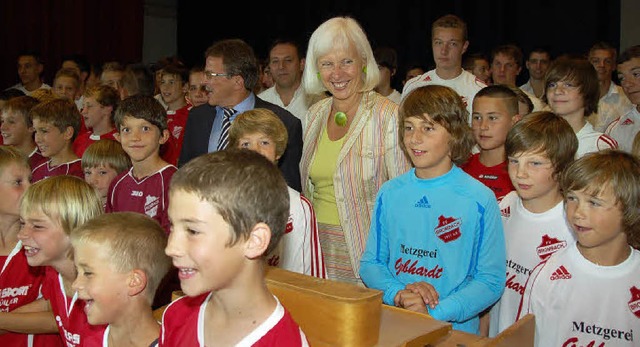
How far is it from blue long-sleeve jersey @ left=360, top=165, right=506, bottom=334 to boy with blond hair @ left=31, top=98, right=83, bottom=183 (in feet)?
8.33

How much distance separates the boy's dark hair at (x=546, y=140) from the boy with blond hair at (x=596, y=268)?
34 cm

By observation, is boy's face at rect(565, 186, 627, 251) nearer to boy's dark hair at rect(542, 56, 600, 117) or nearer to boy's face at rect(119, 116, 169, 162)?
boy's dark hair at rect(542, 56, 600, 117)

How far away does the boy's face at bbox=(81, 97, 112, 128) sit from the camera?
5.34m

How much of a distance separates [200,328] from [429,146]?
139 cm

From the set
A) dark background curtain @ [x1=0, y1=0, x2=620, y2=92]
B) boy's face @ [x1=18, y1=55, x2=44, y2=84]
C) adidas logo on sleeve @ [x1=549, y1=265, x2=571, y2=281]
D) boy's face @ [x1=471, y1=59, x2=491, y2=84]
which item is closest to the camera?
adidas logo on sleeve @ [x1=549, y1=265, x2=571, y2=281]

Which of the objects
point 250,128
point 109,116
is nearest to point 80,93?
point 109,116

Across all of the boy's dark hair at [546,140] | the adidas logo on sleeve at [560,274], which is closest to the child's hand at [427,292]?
the adidas logo on sleeve at [560,274]

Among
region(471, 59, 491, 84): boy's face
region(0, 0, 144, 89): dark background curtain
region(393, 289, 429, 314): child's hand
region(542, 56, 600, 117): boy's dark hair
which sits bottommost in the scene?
region(393, 289, 429, 314): child's hand

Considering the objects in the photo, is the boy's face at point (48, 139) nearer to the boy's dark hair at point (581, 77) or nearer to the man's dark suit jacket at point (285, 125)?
the man's dark suit jacket at point (285, 125)

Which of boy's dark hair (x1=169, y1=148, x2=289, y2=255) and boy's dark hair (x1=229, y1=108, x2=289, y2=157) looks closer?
boy's dark hair (x1=169, y1=148, x2=289, y2=255)

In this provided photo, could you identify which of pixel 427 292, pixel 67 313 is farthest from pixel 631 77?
pixel 67 313

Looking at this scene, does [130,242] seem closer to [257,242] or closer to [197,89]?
[257,242]

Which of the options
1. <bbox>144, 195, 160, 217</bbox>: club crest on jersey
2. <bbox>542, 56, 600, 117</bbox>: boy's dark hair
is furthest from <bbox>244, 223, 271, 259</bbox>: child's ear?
<bbox>542, 56, 600, 117</bbox>: boy's dark hair

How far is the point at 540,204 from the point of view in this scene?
3148mm
